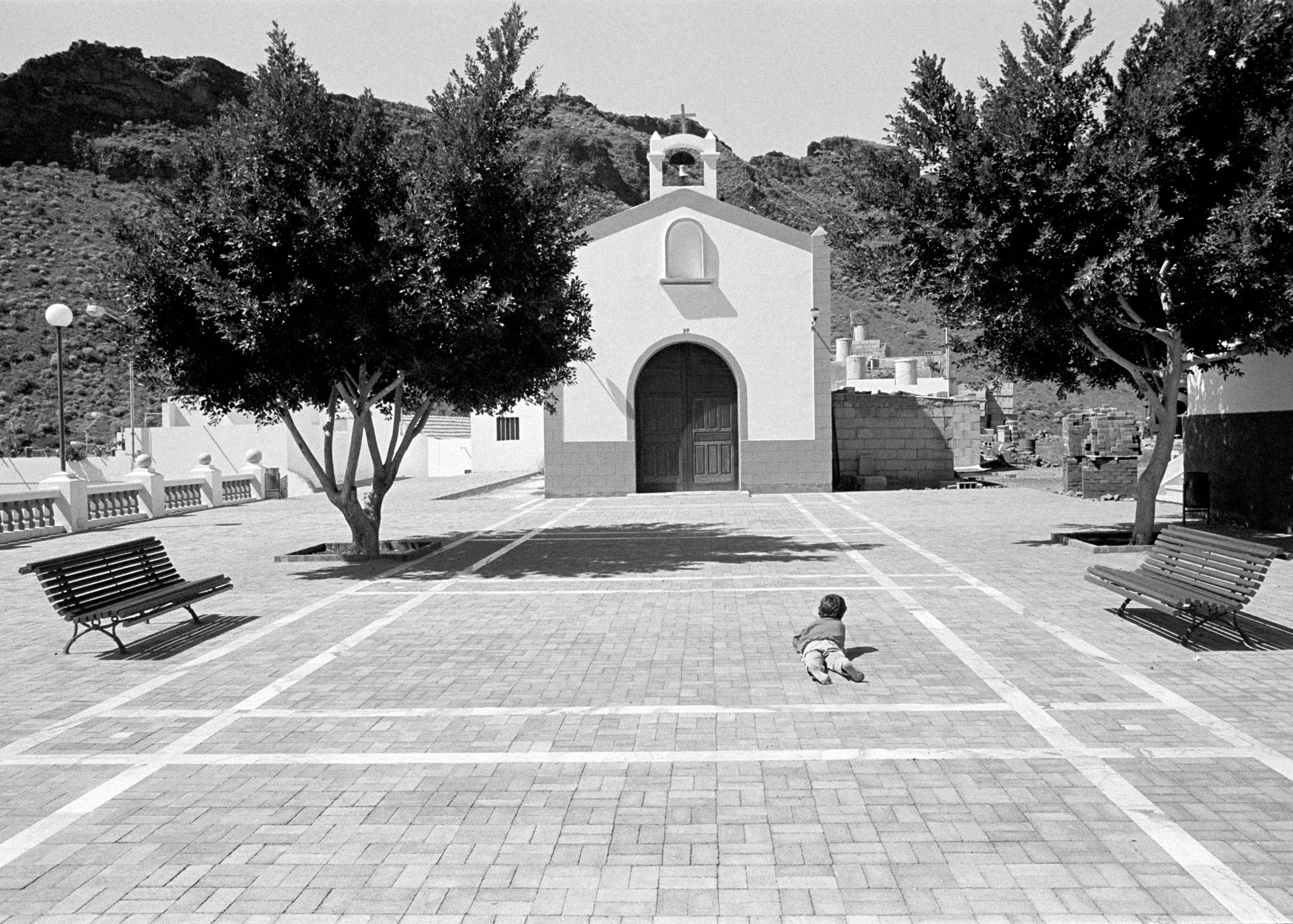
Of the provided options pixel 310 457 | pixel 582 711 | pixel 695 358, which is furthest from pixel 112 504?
pixel 582 711

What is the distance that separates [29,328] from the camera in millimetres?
50156

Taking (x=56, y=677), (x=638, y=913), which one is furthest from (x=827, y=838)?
(x=56, y=677)

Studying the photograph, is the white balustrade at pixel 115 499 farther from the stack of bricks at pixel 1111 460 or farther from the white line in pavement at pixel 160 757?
the stack of bricks at pixel 1111 460

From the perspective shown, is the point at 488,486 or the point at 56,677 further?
the point at 488,486

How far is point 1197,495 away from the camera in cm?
1830

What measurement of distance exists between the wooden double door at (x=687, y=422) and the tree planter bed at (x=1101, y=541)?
12752mm

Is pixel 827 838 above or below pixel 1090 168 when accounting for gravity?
below

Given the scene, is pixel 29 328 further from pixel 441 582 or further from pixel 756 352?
pixel 441 582

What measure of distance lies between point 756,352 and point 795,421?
6.72 feet

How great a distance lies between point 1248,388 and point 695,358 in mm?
13590

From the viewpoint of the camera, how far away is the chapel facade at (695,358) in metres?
26.7

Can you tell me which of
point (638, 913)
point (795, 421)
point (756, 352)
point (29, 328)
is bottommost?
point (638, 913)

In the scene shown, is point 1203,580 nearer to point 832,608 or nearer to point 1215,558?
point 1215,558

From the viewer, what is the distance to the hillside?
692 inches
